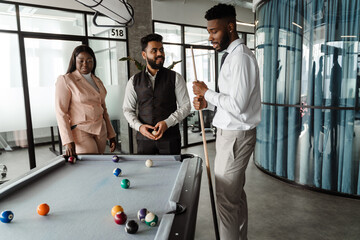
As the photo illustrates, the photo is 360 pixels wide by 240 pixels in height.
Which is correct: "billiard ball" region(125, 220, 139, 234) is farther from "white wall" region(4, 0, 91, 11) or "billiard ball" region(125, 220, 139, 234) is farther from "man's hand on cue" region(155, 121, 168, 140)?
"white wall" region(4, 0, 91, 11)

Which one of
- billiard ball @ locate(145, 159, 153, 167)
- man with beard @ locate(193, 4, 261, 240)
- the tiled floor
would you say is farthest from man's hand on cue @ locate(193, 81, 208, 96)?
the tiled floor

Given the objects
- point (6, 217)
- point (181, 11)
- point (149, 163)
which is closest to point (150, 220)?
point (6, 217)

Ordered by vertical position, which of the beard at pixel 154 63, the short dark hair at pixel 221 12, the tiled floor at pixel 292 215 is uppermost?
the short dark hair at pixel 221 12

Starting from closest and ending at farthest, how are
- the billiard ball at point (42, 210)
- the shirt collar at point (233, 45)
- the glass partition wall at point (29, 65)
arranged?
1. the billiard ball at point (42, 210)
2. the shirt collar at point (233, 45)
3. the glass partition wall at point (29, 65)

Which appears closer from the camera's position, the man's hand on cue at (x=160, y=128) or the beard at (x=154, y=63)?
the man's hand on cue at (x=160, y=128)

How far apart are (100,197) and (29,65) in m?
3.13

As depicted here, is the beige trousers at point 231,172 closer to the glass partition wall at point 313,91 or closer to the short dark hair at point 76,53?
the short dark hair at point 76,53

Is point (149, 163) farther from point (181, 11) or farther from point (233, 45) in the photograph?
point (181, 11)

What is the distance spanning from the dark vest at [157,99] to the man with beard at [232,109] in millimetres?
604

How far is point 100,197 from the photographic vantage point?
132cm

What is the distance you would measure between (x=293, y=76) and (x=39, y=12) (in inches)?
135

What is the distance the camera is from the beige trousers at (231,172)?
5.66ft

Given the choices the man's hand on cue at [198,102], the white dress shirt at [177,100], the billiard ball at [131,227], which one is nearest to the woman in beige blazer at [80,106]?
the white dress shirt at [177,100]

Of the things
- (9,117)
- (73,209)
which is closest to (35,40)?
(9,117)
